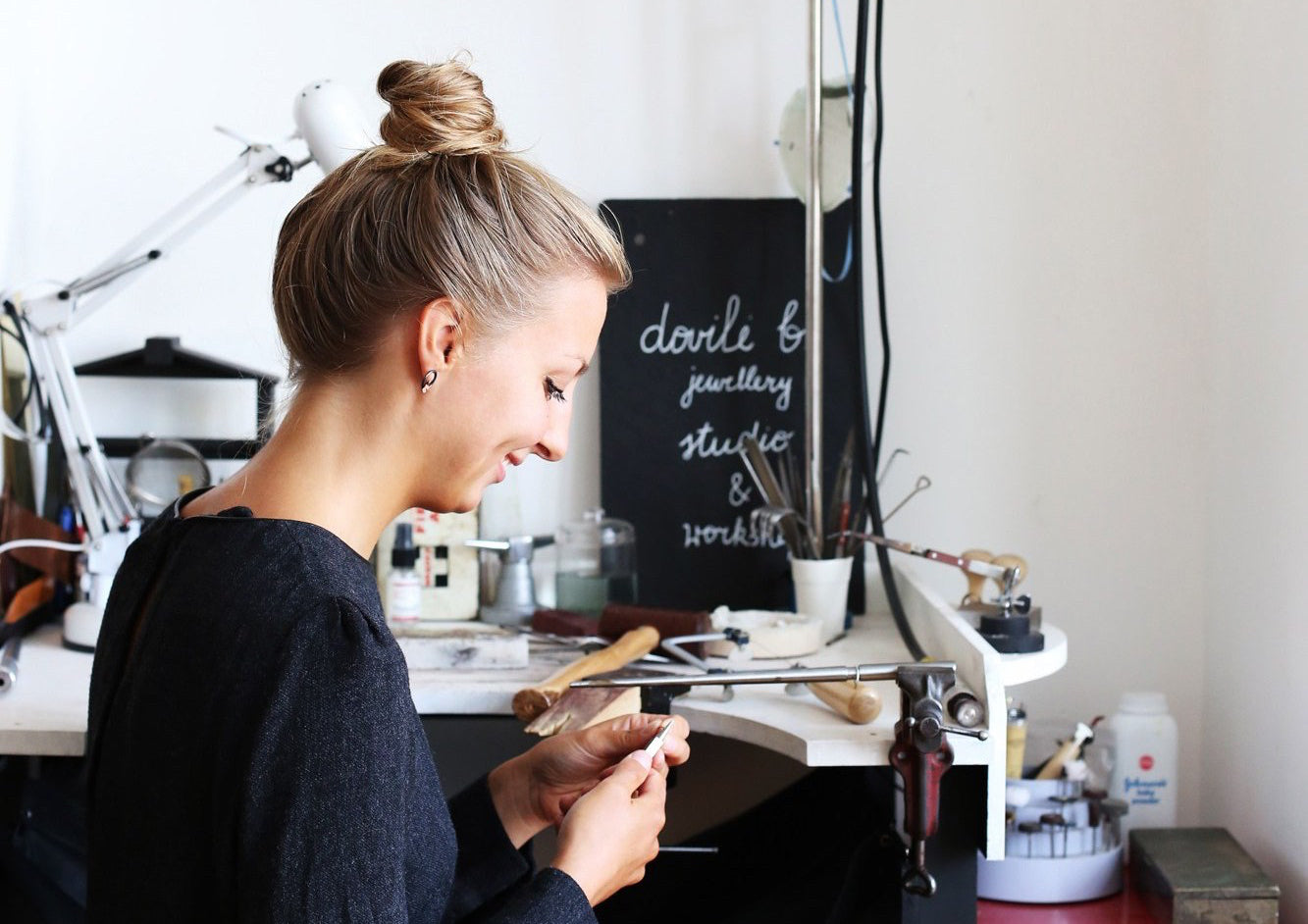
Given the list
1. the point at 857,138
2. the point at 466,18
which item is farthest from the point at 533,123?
the point at 857,138

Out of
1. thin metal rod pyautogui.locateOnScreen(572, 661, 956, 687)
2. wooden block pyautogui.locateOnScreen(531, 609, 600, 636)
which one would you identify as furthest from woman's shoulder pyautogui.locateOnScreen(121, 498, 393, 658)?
wooden block pyautogui.locateOnScreen(531, 609, 600, 636)

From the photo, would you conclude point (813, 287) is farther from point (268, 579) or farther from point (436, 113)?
point (268, 579)

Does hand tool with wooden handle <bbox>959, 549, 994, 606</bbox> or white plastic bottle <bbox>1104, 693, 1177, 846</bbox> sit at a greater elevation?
hand tool with wooden handle <bbox>959, 549, 994, 606</bbox>

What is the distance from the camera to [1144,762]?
184 centimetres

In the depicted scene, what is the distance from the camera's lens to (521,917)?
84 centimetres

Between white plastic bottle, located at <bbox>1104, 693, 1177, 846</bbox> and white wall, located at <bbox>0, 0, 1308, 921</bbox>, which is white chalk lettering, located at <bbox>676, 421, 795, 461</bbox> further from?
white plastic bottle, located at <bbox>1104, 693, 1177, 846</bbox>

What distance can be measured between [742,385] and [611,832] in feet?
3.74

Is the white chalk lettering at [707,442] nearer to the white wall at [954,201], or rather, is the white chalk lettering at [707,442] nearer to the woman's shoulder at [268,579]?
the white wall at [954,201]

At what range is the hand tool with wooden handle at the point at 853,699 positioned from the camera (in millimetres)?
1380

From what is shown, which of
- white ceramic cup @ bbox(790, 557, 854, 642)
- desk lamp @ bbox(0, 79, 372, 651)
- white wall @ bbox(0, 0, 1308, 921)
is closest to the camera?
desk lamp @ bbox(0, 79, 372, 651)

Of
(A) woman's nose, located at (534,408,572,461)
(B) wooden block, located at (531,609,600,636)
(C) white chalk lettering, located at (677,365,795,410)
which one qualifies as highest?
(C) white chalk lettering, located at (677,365,795,410)

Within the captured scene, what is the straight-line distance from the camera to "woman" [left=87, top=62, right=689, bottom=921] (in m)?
0.75

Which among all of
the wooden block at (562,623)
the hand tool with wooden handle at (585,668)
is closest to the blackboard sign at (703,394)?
the wooden block at (562,623)

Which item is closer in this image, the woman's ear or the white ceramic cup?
the woman's ear
